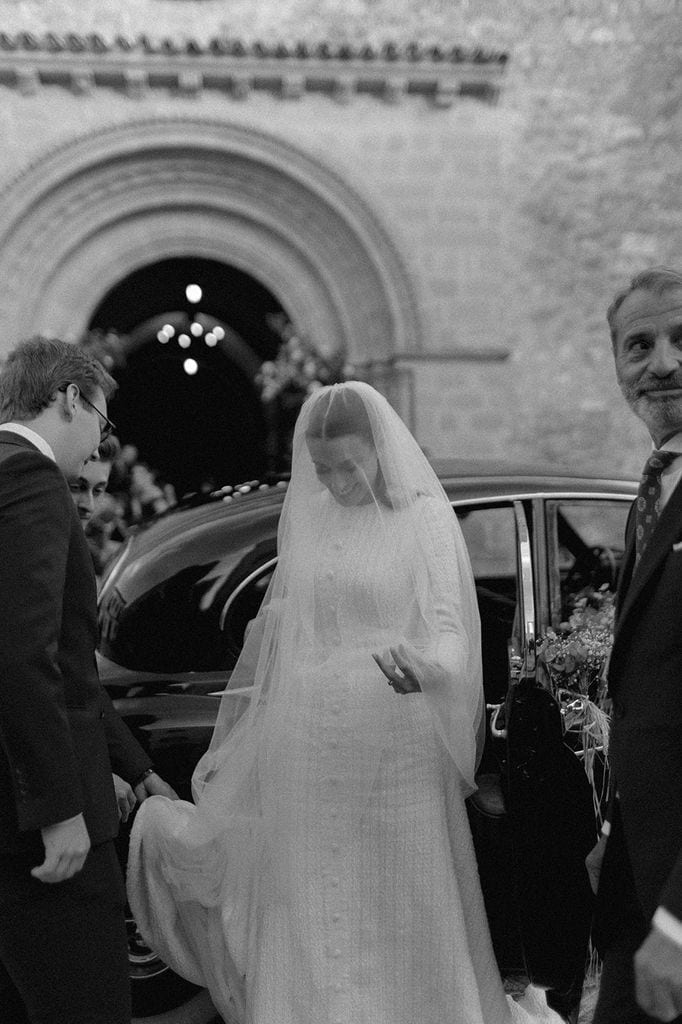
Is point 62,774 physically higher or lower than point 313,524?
lower

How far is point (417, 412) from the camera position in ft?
31.9

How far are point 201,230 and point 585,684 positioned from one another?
7.75m

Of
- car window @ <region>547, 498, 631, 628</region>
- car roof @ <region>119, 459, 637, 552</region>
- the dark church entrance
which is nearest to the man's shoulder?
car roof @ <region>119, 459, 637, 552</region>

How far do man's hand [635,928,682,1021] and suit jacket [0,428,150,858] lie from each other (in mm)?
1164

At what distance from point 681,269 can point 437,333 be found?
7638 millimetres

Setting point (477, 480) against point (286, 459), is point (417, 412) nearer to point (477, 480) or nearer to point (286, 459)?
point (286, 459)

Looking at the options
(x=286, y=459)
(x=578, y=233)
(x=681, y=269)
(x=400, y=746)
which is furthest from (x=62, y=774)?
(x=578, y=233)

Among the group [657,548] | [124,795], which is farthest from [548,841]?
[657,548]

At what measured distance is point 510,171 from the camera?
33.2 feet

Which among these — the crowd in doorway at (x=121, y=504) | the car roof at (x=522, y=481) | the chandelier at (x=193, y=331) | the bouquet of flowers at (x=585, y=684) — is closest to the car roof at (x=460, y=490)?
the car roof at (x=522, y=481)

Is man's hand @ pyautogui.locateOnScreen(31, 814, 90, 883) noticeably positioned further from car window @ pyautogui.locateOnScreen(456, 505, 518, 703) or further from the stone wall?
the stone wall

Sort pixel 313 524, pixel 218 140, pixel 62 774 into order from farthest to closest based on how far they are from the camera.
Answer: pixel 218 140, pixel 313 524, pixel 62 774

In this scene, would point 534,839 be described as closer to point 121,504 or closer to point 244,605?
point 244,605

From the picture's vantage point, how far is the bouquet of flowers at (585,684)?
3.38m
